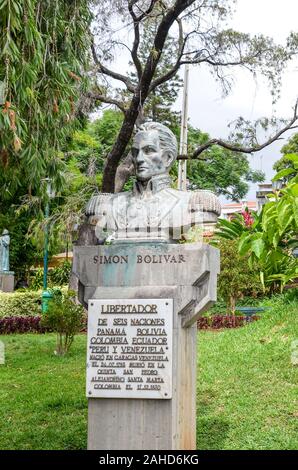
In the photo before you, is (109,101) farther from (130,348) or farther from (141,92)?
(130,348)

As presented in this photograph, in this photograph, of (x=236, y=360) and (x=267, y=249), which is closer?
(x=267, y=249)

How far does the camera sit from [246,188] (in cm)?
3584

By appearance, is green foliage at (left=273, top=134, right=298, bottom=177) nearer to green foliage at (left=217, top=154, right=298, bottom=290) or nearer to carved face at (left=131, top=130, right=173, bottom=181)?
green foliage at (left=217, top=154, right=298, bottom=290)

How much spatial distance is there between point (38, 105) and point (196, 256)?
297cm

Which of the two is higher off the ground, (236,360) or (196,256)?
(196,256)

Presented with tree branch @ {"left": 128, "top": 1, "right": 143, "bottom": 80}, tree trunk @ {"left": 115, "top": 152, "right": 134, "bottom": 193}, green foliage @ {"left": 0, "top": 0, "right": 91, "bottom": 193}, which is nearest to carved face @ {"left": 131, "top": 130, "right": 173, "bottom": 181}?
green foliage @ {"left": 0, "top": 0, "right": 91, "bottom": 193}

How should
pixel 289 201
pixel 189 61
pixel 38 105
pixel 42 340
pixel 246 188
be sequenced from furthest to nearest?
pixel 246 188 < pixel 189 61 < pixel 42 340 < pixel 289 201 < pixel 38 105

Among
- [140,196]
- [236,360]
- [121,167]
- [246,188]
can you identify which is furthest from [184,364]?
[246,188]

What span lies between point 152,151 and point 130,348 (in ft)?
5.40

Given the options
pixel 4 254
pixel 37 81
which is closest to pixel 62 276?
pixel 4 254

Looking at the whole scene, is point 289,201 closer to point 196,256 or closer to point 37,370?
point 196,256

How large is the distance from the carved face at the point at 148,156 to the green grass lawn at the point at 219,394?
271 cm

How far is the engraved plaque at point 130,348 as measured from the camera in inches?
196

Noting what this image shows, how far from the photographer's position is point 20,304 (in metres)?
19.5
